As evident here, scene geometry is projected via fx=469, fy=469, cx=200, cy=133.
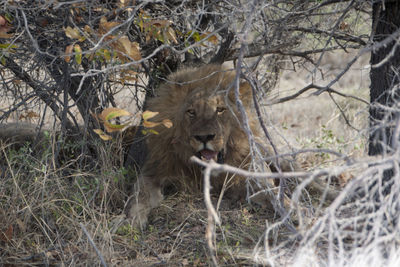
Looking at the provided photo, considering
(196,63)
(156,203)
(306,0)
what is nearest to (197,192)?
(156,203)

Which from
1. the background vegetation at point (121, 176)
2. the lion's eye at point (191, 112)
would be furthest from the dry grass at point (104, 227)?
the lion's eye at point (191, 112)

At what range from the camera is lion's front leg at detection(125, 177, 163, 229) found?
382cm

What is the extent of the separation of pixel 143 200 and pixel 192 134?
742mm

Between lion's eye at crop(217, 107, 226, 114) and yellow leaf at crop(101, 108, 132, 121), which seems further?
lion's eye at crop(217, 107, 226, 114)

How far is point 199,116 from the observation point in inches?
153

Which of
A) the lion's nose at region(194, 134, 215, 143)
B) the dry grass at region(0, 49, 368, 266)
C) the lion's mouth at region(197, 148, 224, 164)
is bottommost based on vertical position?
the dry grass at region(0, 49, 368, 266)

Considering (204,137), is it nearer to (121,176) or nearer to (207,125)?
(207,125)

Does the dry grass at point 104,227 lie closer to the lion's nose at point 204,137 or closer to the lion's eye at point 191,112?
the lion's nose at point 204,137

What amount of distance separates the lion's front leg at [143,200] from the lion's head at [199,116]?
0.30 meters

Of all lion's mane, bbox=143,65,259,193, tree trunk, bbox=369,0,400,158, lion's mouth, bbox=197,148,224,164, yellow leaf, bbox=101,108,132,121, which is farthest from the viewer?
lion's mane, bbox=143,65,259,193

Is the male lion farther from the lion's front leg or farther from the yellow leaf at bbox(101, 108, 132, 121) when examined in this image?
the yellow leaf at bbox(101, 108, 132, 121)

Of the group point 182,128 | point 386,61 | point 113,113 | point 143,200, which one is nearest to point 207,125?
point 182,128

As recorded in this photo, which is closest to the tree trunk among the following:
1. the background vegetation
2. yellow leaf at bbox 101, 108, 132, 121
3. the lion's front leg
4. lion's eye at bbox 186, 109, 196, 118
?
the background vegetation

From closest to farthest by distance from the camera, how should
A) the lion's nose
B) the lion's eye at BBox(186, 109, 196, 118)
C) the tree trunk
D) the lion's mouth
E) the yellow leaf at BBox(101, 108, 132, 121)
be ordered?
the yellow leaf at BBox(101, 108, 132, 121), the tree trunk, the lion's nose, the lion's mouth, the lion's eye at BBox(186, 109, 196, 118)
